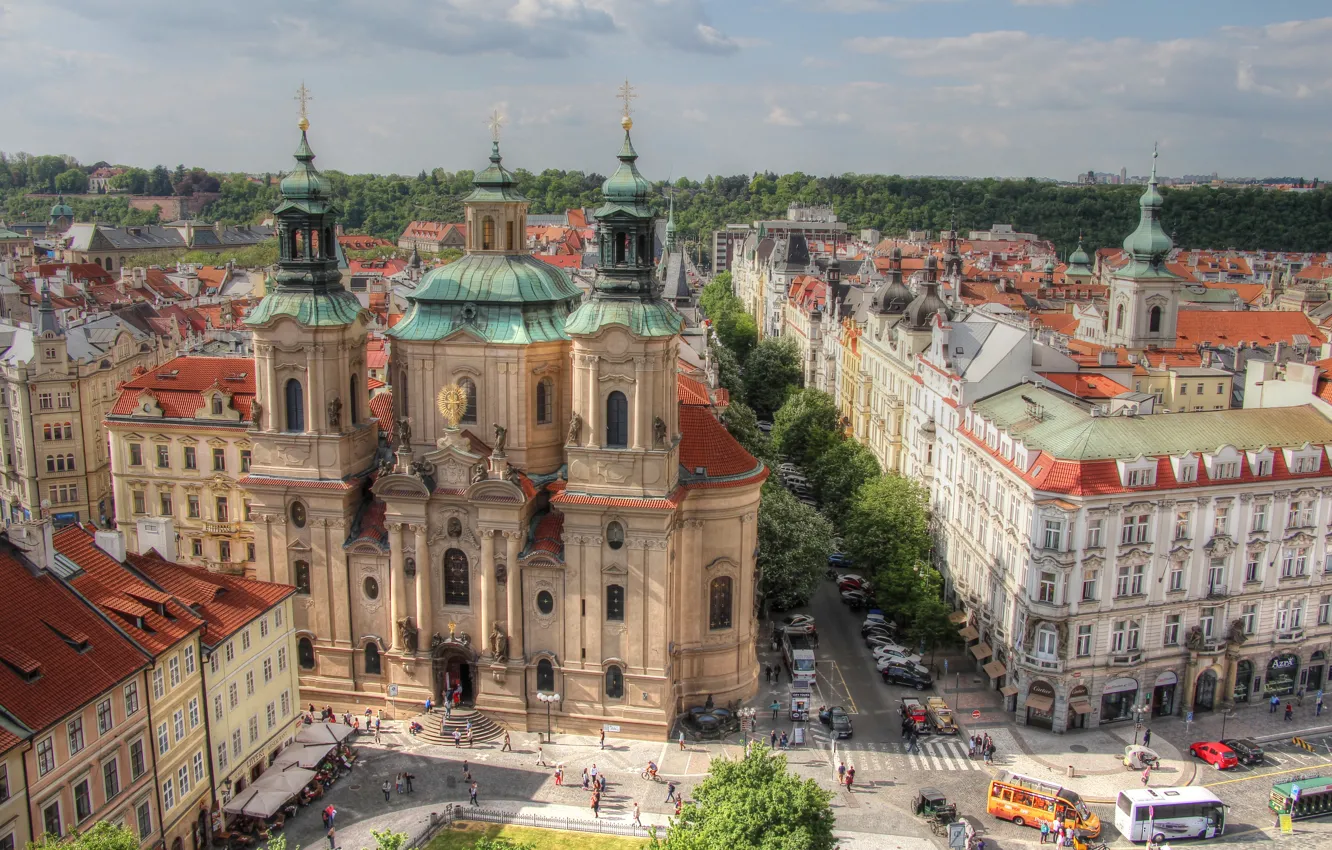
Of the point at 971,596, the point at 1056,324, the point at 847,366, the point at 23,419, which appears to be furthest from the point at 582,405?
the point at 1056,324

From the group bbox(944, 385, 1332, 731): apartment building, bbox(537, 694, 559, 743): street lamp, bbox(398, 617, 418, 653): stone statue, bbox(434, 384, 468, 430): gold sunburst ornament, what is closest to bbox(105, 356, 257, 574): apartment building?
bbox(398, 617, 418, 653): stone statue

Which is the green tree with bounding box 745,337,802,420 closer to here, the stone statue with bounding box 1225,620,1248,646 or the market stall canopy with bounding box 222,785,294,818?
the stone statue with bounding box 1225,620,1248,646

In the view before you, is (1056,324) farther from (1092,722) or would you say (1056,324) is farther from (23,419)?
(23,419)

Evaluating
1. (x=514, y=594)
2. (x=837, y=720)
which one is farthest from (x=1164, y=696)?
(x=514, y=594)

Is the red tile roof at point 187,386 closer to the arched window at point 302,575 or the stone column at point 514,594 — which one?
the arched window at point 302,575

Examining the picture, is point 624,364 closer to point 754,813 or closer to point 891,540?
point 754,813

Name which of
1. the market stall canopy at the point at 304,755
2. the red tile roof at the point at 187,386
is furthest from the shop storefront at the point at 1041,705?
the red tile roof at the point at 187,386
